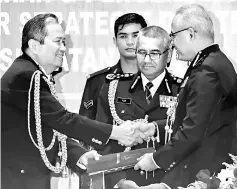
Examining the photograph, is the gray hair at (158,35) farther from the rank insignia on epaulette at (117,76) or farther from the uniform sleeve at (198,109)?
the uniform sleeve at (198,109)

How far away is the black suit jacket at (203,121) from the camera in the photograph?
2.79 m

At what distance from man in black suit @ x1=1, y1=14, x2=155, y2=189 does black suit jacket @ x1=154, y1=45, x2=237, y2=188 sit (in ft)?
1.20

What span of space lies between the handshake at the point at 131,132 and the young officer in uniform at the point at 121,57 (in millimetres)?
352

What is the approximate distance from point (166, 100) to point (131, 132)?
0.31 meters

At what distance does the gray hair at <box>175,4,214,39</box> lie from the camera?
2963 mm

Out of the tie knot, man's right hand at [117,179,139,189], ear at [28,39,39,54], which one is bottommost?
man's right hand at [117,179,139,189]

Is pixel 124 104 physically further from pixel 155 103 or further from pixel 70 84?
pixel 70 84

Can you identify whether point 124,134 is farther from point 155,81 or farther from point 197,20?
point 197,20

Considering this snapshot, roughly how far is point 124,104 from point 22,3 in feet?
3.86

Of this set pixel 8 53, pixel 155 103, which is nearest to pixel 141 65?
pixel 155 103

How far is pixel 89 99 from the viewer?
3.59m

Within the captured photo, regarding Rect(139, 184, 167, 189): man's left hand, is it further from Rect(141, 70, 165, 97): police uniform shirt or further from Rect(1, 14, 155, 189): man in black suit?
Rect(141, 70, 165, 97): police uniform shirt

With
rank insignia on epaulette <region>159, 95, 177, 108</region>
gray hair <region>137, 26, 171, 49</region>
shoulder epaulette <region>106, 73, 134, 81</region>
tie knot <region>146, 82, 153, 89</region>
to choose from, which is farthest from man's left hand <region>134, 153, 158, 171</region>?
gray hair <region>137, 26, 171, 49</region>

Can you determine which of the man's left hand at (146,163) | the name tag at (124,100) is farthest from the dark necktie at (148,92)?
the man's left hand at (146,163)
